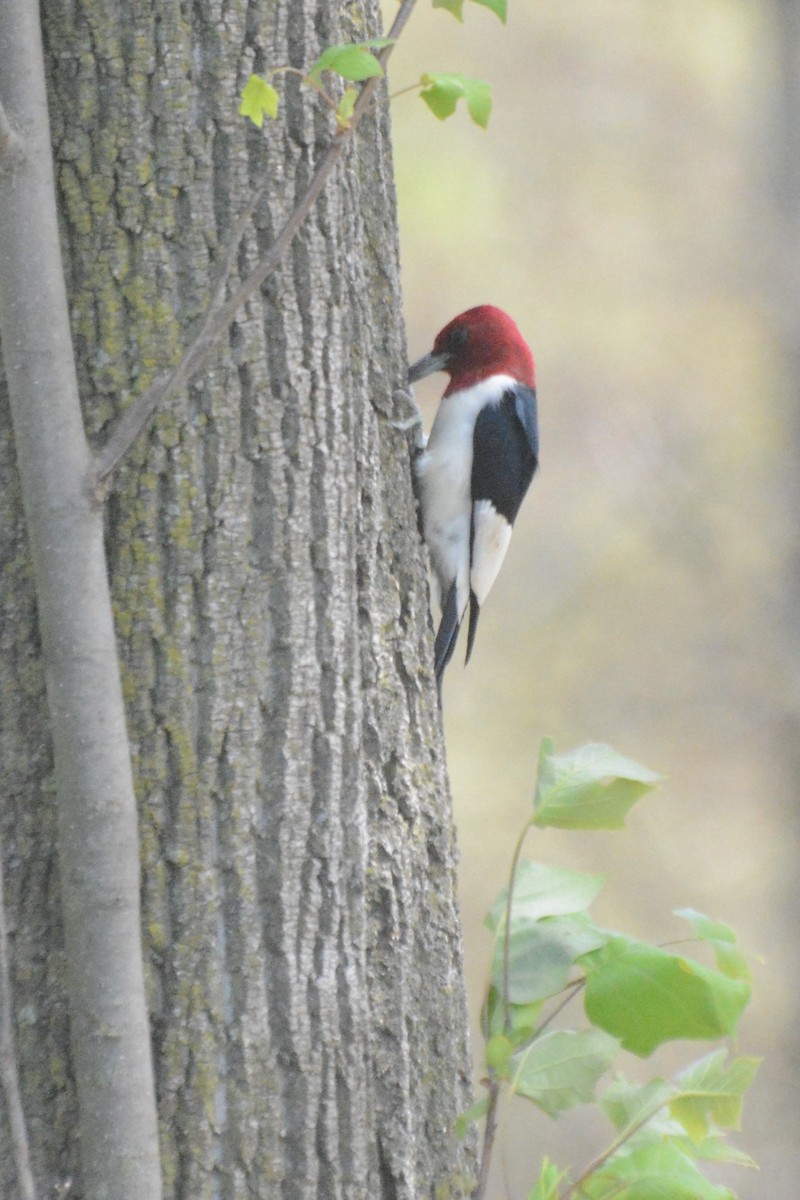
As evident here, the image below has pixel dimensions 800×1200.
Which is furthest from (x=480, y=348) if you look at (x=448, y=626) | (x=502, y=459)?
(x=448, y=626)

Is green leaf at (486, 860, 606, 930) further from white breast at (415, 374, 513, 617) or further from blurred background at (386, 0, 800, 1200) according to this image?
blurred background at (386, 0, 800, 1200)

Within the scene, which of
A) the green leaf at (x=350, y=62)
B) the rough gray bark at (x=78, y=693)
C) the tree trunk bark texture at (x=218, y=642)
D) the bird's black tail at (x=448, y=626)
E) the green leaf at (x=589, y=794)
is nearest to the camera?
the green leaf at (x=350, y=62)

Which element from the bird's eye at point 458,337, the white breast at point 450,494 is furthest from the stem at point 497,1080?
the bird's eye at point 458,337

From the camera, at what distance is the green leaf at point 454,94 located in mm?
1043

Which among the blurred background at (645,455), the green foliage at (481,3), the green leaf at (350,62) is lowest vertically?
the blurred background at (645,455)

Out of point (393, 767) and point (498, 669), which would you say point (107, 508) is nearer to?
point (393, 767)

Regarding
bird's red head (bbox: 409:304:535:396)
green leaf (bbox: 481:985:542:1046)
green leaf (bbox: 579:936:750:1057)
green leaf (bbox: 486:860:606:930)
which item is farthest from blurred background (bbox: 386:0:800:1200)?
green leaf (bbox: 579:936:750:1057)

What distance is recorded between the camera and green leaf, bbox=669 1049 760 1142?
1.21m

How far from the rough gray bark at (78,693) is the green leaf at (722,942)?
515 millimetres

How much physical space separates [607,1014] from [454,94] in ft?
2.68

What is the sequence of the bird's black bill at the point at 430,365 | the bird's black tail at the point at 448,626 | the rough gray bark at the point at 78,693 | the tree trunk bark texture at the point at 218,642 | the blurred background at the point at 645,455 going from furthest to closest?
the blurred background at the point at 645,455 < the bird's black bill at the point at 430,365 < the bird's black tail at the point at 448,626 < the tree trunk bark texture at the point at 218,642 < the rough gray bark at the point at 78,693

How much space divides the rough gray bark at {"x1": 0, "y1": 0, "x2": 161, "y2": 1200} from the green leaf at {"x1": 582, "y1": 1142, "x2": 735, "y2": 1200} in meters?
0.45

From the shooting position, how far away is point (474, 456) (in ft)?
7.86

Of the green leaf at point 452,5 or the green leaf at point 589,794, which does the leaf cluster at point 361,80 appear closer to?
the green leaf at point 452,5
